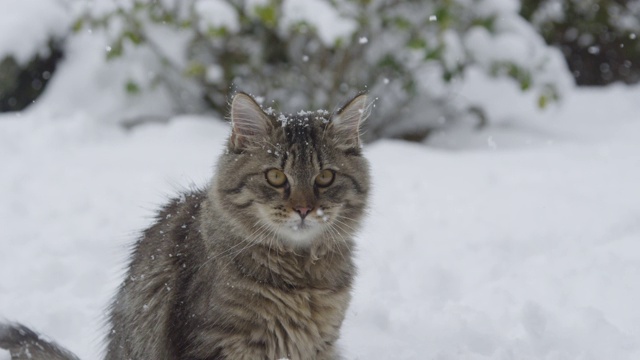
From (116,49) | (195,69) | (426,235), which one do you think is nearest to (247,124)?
(426,235)

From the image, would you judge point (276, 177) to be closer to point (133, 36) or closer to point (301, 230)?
point (301, 230)

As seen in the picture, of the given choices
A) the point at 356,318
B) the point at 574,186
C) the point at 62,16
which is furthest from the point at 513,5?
the point at 62,16

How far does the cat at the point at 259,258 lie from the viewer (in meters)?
2.65

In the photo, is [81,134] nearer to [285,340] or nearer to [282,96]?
[282,96]

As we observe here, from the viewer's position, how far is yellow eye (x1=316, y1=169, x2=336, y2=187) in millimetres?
2756

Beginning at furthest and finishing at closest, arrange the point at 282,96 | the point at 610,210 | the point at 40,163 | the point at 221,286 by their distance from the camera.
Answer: the point at 282,96 < the point at 40,163 < the point at 610,210 < the point at 221,286

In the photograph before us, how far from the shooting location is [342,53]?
659 centimetres

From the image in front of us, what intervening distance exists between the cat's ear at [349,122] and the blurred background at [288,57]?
9.30 feet

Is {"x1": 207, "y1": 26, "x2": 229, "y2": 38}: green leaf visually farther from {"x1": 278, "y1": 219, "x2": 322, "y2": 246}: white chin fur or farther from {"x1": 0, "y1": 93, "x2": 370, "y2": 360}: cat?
{"x1": 278, "y1": 219, "x2": 322, "y2": 246}: white chin fur

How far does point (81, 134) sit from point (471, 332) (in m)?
4.53

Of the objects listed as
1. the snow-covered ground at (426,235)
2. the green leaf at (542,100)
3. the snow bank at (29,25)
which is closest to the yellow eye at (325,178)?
the snow-covered ground at (426,235)

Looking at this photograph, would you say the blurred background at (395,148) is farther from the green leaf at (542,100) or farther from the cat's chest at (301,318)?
the cat's chest at (301,318)

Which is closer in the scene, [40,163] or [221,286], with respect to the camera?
[221,286]

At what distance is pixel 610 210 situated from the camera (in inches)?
178
